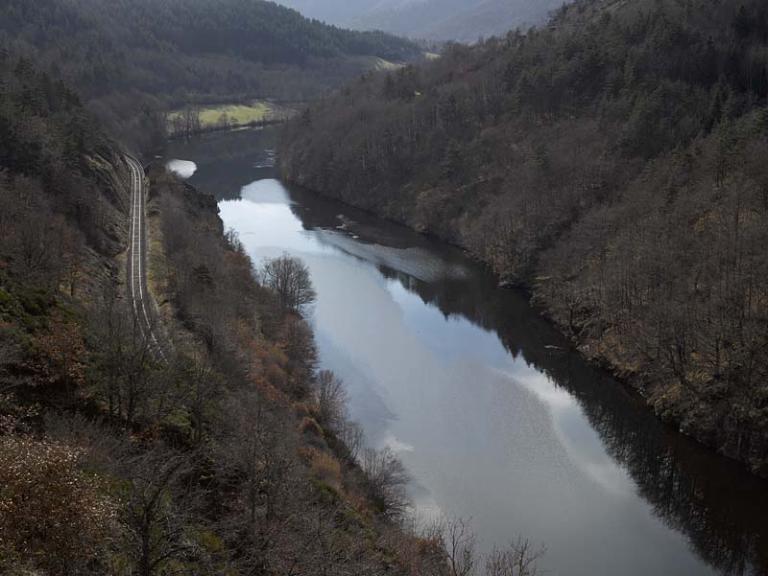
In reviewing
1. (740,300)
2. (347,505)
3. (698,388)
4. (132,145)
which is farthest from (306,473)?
(132,145)

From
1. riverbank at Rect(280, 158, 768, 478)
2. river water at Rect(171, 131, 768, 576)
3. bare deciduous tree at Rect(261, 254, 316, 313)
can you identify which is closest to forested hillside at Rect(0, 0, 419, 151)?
bare deciduous tree at Rect(261, 254, 316, 313)

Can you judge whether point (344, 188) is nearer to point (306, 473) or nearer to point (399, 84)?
point (399, 84)

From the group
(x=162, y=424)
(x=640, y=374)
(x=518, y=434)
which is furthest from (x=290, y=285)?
(x=162, y=424)

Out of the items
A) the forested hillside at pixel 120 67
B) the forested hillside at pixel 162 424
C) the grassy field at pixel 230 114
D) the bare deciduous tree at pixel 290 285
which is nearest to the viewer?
the forested hillside at pixel 162 424

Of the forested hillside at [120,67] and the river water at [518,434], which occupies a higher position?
the forested hillside at [120,67]

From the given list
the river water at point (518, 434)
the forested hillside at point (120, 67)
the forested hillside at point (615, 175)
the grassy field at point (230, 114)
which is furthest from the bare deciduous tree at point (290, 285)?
the grassy field at point (230, 114)

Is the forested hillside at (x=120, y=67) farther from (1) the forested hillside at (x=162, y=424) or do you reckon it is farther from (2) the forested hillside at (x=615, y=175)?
(1) the forested hillside at (x=162, y=424)
